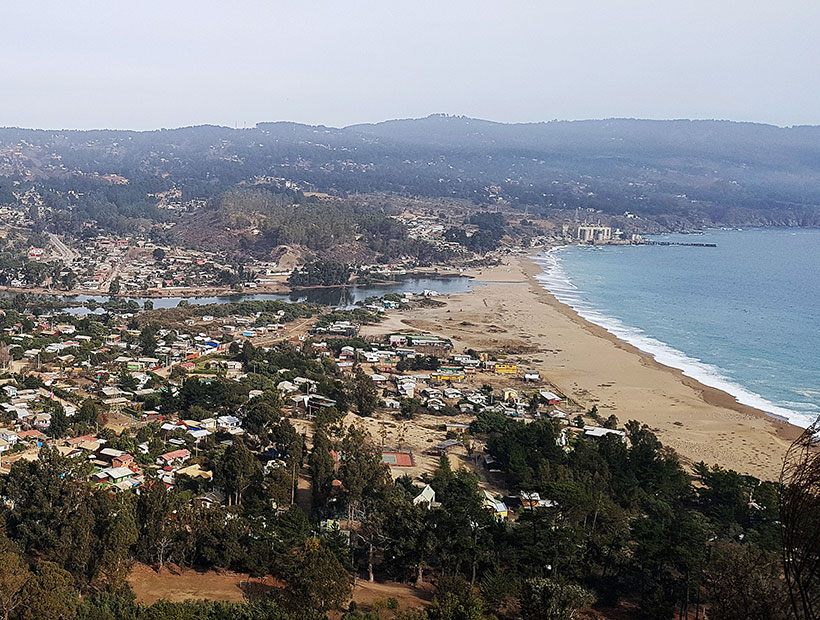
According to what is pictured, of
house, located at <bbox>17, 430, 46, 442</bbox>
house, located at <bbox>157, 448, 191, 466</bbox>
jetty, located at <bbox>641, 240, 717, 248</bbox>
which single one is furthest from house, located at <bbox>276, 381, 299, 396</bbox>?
jetty, located at <bbox>641, 240, 717, 248</bbox>

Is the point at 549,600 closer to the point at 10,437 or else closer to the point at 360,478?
the point at 360,478

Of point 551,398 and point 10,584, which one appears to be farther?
point 551,398

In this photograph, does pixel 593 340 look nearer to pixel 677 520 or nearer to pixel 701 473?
pixel 701 473

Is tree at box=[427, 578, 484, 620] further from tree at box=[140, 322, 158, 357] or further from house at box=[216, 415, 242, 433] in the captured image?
tree at box=[140, 322, 158, 357]

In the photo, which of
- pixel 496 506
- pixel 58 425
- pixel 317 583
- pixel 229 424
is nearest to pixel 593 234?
pixel 229 424

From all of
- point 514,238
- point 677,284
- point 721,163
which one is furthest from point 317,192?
point 721,163

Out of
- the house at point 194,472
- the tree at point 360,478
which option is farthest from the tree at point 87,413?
the tree at point 360,478
